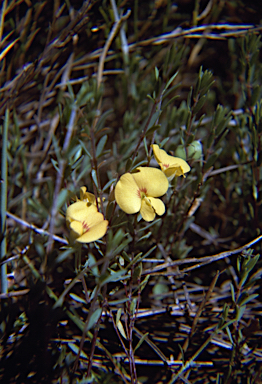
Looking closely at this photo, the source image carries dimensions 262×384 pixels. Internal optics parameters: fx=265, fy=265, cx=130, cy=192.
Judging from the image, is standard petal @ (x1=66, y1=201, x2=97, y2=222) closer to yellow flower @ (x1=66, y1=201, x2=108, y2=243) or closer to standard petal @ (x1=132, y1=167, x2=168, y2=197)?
yellow flower @ (x1=66, y1=201, x2=108, y2=243)

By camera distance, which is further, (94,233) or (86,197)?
(86,197)

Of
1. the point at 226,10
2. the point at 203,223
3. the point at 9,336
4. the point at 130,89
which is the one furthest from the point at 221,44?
the point at 9,336

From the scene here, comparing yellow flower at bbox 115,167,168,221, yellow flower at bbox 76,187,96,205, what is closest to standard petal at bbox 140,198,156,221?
yellow flower at bbox 115,167,168,221

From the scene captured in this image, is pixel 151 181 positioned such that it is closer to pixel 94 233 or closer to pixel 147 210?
pixel 147 210

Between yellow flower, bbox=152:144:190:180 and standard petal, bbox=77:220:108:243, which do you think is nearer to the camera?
standard petal, bbox=77:220:108:243

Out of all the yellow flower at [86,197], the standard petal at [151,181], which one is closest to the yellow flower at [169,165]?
the standard petal at [151,181]

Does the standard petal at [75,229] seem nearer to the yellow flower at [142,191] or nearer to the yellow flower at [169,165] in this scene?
the yellow flower at [142,191]

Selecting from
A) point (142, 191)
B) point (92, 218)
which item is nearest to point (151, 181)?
point (142, 191)
